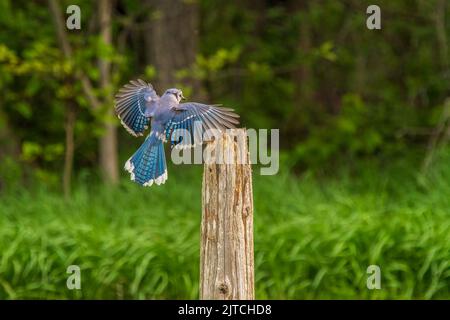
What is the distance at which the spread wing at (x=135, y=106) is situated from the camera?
3.73 meters

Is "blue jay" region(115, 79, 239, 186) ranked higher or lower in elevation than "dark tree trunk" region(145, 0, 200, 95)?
lower

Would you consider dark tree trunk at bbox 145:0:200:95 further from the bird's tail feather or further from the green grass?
the bird's tail feather

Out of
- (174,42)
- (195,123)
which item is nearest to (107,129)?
(174,42)

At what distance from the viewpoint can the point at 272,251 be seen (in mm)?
5820

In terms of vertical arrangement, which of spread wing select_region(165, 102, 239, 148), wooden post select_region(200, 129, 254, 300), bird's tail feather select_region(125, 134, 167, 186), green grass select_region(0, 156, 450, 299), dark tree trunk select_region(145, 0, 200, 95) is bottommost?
green grass select_region(0, 156, 450, 299)

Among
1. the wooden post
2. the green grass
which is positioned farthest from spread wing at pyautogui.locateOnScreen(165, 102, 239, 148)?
the green grass

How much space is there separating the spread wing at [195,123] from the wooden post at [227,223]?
0.46 ft

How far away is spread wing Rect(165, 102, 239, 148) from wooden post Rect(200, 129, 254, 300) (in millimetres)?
139

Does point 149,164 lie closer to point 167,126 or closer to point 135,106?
point 167,126

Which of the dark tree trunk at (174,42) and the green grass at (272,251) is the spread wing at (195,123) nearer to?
the green grass at (272,251)

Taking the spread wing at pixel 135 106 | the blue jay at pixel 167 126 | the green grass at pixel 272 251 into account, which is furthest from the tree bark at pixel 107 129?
the blue jay at pixel 167 126

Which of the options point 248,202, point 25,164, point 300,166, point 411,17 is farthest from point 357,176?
point 248,202

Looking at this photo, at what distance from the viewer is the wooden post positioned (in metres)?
3.60
